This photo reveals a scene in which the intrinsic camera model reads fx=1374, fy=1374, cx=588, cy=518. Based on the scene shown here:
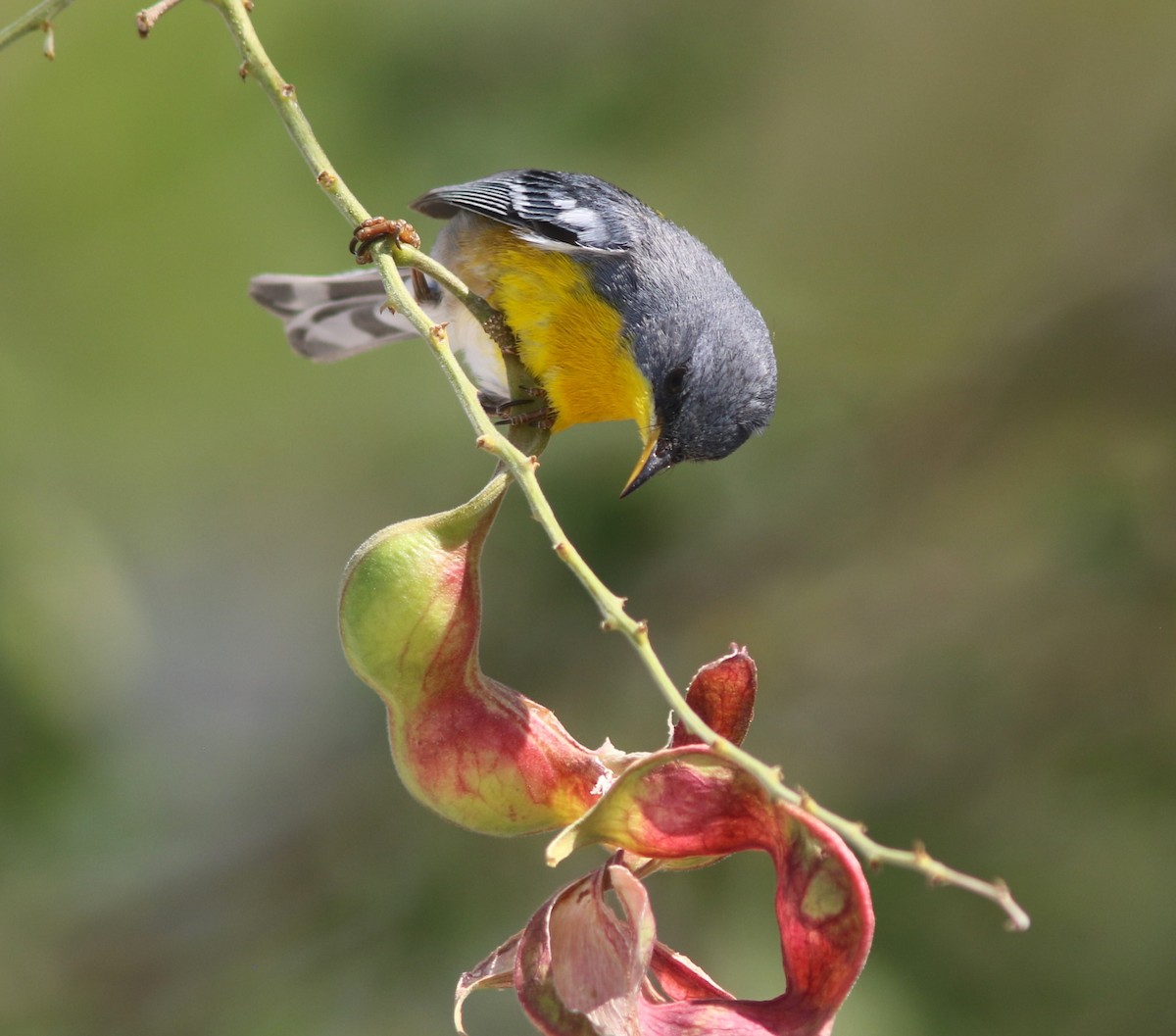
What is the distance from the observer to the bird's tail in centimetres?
368

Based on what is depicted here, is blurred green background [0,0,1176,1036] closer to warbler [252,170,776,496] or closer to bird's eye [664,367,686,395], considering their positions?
warbler [252,170,776,496]

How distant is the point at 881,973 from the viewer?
3.70m

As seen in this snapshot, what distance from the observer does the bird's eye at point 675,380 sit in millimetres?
2918

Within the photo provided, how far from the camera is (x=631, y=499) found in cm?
440

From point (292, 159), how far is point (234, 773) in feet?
6.77

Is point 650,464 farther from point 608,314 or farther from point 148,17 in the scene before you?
point 148,17

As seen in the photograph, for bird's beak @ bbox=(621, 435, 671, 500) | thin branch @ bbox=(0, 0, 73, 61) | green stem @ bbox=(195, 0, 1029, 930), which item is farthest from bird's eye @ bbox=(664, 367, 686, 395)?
thin branch @ bbox=(0, 0, 73, 61)

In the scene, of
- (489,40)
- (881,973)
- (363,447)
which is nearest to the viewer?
(881,973)

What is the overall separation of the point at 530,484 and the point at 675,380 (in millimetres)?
1436

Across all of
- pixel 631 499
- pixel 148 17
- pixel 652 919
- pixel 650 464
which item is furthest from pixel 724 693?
pixel 631 499

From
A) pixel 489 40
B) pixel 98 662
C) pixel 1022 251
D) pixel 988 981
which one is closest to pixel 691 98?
pixel 489 40

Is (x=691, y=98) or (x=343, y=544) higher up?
(x=691, y=98)

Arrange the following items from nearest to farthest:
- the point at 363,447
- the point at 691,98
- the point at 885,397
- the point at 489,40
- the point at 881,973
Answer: the point at 881,973
the point at 489,40
the point at 691,98
the point at 885,397
the point at 363,447

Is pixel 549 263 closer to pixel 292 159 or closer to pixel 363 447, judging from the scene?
pixel 292 159
